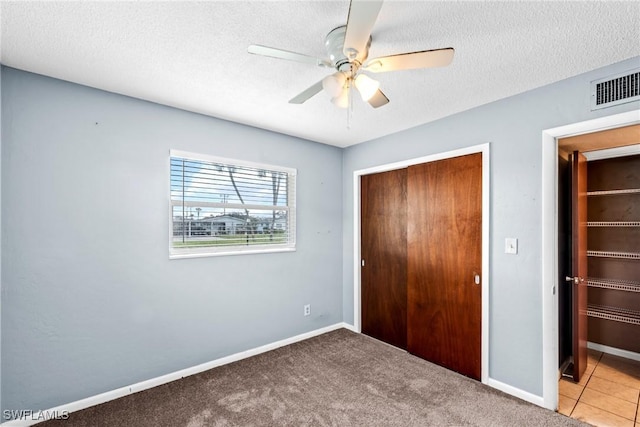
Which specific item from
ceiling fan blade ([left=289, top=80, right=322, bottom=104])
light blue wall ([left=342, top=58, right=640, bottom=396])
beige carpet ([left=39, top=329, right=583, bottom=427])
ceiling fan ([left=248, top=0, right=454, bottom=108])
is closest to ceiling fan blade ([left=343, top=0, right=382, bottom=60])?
ceiling fan ([left=248, top=0, right=454, bottom=108])

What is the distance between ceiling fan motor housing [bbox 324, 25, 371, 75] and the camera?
150 centimetres

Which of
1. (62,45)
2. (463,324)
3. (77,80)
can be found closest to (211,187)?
(77,80)

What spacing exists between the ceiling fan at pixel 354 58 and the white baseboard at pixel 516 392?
2433 mm

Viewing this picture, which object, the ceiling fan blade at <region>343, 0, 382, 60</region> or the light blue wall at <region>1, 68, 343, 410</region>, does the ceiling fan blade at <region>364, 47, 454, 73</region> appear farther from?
the light blue wall at <region>1, 68, 343, 410</region>

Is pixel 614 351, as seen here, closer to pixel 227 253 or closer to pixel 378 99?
pixel 378 99

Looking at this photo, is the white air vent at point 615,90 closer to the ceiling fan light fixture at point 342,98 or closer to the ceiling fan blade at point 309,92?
the ceiling fan light fixture at point 342,98

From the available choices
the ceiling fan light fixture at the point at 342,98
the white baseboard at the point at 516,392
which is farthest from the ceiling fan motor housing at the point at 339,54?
the white baseboard at the point at 516,392

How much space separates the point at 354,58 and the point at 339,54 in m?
0.13

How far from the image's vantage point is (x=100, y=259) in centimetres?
221

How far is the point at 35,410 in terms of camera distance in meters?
1.98

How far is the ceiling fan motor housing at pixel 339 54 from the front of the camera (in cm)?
150

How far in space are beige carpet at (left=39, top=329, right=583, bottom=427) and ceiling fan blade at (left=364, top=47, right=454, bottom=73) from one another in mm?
2208

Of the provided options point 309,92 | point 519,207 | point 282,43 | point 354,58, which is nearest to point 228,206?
point 309,92

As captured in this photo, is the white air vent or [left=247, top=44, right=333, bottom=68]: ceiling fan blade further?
the white air vent
